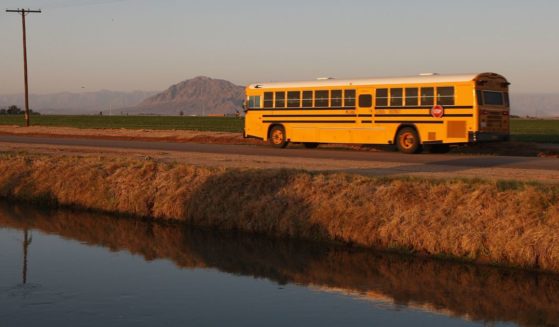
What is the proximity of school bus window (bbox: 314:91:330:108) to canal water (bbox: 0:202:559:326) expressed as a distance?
15.7 meters

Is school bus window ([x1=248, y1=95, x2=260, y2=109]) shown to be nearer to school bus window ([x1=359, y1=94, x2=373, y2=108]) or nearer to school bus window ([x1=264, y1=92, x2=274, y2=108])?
school bus window ([x1=264, y1=92, x2=274, y2=108])

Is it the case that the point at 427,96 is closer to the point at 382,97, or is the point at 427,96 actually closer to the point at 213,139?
the point at 382,97

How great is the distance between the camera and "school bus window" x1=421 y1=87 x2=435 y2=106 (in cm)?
2908

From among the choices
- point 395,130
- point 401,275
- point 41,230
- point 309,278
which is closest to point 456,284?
point 401,275

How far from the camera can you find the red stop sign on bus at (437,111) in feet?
95.2

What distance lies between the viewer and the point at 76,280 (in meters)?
12.8

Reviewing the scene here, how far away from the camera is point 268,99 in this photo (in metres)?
34.4

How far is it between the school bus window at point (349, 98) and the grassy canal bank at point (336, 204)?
11.6 metres

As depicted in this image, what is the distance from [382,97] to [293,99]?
428 cm

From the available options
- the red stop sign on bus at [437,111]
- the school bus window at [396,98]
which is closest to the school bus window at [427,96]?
the red stop sign on bus at [437,111]

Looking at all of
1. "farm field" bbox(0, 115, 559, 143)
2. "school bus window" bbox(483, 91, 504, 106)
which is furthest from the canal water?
"farm field" bbox(0, 115, 559, 143)

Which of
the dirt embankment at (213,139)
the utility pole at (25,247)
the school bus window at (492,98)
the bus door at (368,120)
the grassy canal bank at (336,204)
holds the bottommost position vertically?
the utility pole at (25,247)

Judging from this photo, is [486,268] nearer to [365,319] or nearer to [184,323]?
[365,319]

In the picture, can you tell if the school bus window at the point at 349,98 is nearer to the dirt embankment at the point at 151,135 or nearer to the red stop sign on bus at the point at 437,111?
the red stop sign on bus at the point at 437,111
